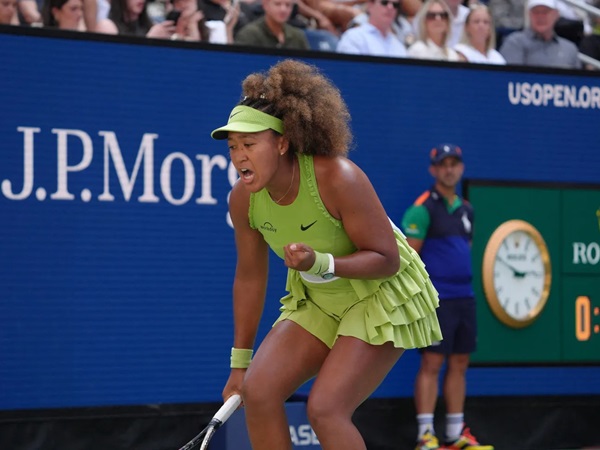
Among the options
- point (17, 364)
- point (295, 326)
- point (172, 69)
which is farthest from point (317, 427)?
point (172, 69)

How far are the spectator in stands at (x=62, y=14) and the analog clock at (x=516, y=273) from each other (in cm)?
318

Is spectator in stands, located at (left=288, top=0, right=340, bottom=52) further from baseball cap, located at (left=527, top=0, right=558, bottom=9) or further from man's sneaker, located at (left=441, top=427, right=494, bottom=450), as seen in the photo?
man's sneaker, located at (left=441, top=427, right=494, bottom=450)

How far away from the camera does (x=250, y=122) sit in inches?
172

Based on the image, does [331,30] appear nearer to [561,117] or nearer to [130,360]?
[561,117]

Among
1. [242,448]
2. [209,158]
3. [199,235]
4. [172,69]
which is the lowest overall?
[242,448]

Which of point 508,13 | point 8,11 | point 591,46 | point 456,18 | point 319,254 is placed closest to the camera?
point 319,254

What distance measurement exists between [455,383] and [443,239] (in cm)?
93

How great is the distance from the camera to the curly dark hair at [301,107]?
443cm

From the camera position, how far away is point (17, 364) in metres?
6.93

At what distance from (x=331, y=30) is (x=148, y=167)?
7.43ft

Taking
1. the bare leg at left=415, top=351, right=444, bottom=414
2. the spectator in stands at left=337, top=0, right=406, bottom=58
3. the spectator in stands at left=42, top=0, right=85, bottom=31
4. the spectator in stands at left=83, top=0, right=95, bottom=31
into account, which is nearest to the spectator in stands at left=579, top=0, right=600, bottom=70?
the spectator in stands at left=337, top=0, right=406, bottom=58

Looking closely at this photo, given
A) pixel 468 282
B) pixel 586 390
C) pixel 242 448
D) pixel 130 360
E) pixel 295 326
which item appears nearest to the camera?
pixel 295 326

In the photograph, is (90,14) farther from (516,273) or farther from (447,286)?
(516,273)

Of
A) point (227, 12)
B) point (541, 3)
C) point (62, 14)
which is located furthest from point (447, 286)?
point (62, 14)
